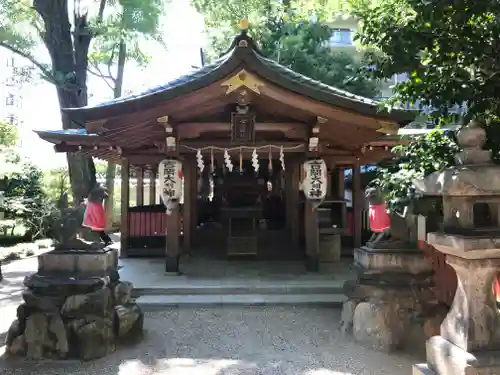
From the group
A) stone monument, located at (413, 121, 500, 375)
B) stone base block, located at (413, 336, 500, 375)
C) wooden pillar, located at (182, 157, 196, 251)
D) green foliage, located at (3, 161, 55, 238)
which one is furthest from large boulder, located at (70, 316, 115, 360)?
green foliage, located at (3, 161, 55, 238)

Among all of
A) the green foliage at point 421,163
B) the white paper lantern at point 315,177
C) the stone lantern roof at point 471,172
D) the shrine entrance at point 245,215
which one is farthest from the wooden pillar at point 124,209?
the stone lantern roof at point 471,172

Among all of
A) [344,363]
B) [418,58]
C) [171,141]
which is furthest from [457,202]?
[171,141]

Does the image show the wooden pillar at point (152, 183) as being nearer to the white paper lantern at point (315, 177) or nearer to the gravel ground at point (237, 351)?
the white paper lantern at point (315, 177)

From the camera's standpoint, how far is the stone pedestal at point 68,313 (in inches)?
191

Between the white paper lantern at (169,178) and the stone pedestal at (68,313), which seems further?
the white paper lantern at (169,178)

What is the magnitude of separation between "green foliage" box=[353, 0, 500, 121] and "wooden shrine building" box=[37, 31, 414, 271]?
10.3 feet

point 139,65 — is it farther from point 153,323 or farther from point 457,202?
point 457,202

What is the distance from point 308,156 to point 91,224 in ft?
16.1

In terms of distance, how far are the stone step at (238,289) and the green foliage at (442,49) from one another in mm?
4496

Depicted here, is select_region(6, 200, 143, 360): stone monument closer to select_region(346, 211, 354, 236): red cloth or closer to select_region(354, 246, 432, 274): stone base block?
select_region(354, 246, 432, 274): stone base block

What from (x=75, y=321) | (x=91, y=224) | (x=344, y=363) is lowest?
(x=344, y=363)

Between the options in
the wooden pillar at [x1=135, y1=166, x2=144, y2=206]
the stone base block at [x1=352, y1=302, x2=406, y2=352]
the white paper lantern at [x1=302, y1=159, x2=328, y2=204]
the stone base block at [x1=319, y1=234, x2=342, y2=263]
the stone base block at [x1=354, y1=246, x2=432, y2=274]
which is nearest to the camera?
the stone base block at [x1=352, y1=302, x2=406, y2=352]

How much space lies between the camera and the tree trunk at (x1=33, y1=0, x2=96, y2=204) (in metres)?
13.2

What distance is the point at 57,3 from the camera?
13.4 m
